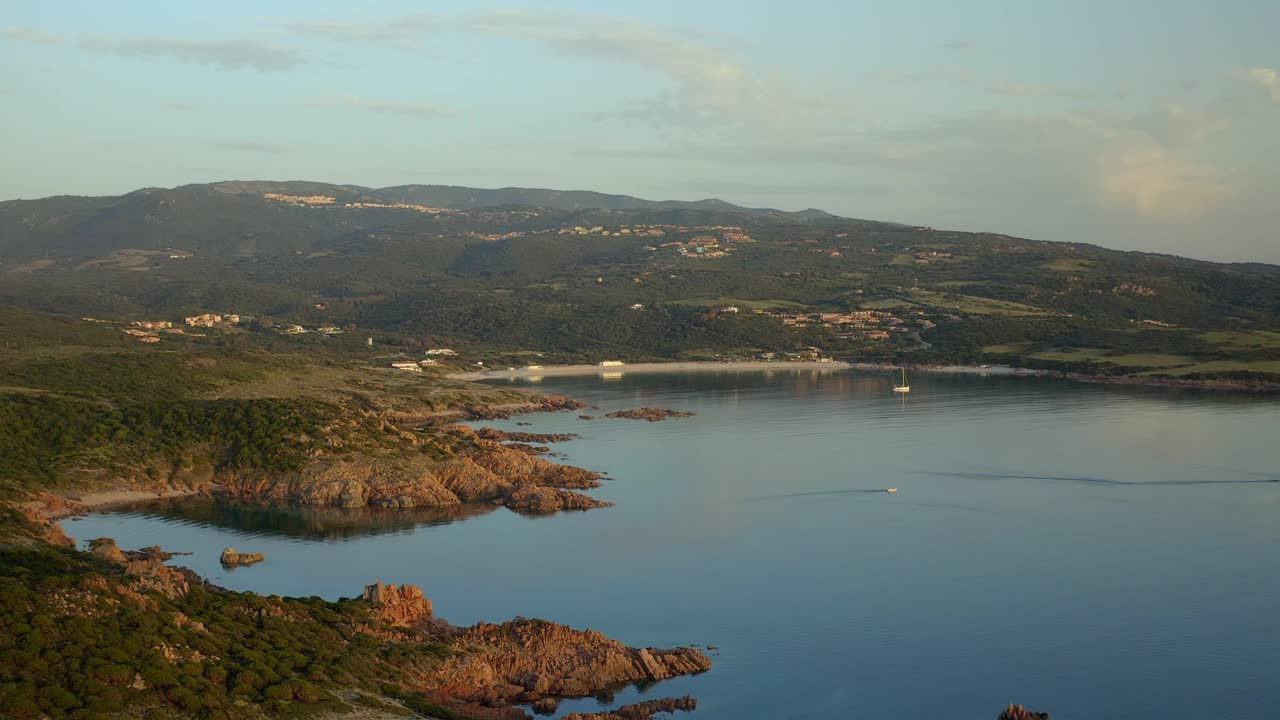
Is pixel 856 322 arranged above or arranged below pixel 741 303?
below

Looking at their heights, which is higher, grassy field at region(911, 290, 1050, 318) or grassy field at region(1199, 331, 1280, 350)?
grassy field at region(911, 290, 1050, 318)

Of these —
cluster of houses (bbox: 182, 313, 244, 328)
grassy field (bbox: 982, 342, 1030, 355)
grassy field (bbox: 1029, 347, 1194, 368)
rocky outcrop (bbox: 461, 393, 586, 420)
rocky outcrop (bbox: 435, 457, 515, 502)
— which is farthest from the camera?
cluster of houses (bbox: 182, 313, 244, 328)

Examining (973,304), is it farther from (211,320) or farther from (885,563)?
(885,563)

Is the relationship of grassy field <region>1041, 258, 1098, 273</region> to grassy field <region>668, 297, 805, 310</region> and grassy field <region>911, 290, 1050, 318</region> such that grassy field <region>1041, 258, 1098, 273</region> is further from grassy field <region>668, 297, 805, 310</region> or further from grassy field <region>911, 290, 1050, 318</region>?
grassy field <region>668, 297, 805, 310</region>

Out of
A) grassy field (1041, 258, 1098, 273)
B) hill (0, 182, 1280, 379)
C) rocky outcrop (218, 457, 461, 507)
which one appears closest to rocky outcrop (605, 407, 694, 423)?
rocky outcrop (218, 457, 461, 507)

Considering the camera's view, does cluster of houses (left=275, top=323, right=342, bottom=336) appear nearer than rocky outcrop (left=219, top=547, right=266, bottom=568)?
No

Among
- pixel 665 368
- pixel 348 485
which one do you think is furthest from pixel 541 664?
pixel 665 368

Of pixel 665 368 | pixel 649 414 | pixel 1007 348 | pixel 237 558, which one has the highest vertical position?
pixel 1007 348
